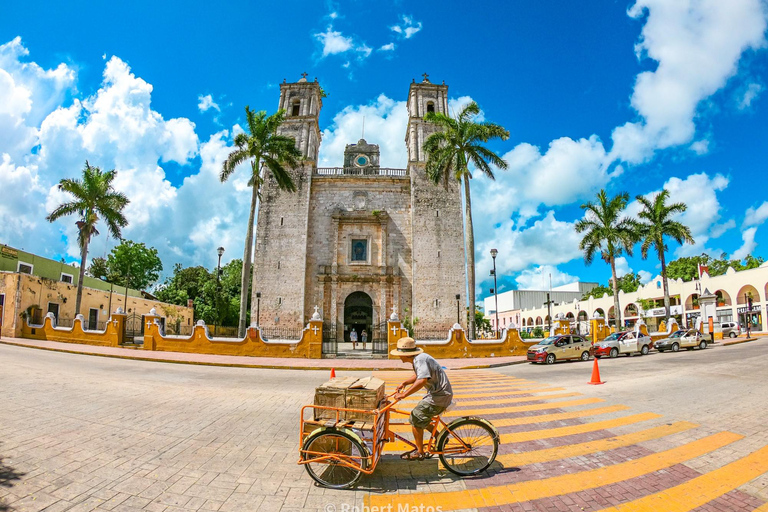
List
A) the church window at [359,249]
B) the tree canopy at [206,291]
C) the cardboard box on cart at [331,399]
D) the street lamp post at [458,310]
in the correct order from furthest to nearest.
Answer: the tree canopy at [206,291] < the church window at [359,249] < the street lamp post at [458,310] < the cardboard box on cart at [331,399]

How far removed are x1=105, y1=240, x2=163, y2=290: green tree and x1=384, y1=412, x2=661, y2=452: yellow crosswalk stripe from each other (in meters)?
48.3

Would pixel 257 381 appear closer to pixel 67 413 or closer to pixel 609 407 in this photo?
pixel 67 413

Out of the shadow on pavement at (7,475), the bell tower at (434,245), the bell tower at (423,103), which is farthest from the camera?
the bell tower at (423,103)

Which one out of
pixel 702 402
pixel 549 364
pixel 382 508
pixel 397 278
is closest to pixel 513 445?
pixel 382 508

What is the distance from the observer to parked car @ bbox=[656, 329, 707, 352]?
73.9 ft

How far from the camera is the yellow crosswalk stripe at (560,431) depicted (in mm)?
5273

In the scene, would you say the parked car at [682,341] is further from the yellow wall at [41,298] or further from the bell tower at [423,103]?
the yellow wall at [41,298]

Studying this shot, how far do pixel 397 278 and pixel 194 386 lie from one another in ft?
68.8

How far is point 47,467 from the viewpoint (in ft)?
13.6

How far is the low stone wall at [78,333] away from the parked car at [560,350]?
72.9ft

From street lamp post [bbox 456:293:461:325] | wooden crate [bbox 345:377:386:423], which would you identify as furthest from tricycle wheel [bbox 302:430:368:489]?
street lamp post [bbox 456:293:461:325]

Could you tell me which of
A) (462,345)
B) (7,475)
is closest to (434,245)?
(462,345)

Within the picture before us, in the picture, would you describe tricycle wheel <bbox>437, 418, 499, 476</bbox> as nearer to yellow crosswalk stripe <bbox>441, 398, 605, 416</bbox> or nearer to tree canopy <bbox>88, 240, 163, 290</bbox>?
yellow crosswalk stripe <bbox>441, 398, 605, 416</bbox>

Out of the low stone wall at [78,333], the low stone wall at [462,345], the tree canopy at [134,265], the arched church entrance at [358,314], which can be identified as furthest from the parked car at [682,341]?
the tree canopy at [134,265]
